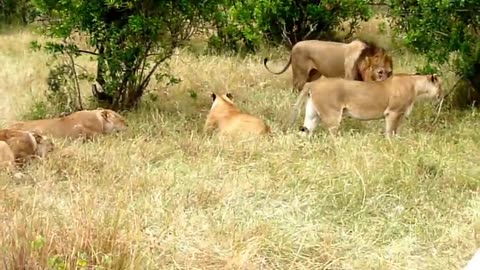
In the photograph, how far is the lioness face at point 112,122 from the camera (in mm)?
7977

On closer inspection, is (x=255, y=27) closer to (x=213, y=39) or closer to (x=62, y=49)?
(x=213, y=39)

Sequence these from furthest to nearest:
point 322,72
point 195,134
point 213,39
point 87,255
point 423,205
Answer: point 322,72 < point 213,39 < point 195,134 < point 423,205 < point 87,255

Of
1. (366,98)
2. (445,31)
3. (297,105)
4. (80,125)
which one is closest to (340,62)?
(445,31)

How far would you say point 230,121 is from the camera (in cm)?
794

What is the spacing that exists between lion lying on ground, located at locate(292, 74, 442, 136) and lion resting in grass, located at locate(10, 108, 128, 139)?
5.72ft

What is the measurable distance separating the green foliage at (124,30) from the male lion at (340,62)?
1775 mm

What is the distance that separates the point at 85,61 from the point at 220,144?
573 centimetres

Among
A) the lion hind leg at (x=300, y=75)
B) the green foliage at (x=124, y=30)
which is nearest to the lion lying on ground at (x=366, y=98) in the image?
the green foliage at (x=124, y=30)

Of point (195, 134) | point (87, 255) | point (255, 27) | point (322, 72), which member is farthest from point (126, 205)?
point (255, 27)

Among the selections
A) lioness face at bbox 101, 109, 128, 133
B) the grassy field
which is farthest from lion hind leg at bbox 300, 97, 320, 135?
lioness face at bbox 101, 109, 128, 133

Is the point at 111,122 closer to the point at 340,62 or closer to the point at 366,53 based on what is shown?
the point at 366,53

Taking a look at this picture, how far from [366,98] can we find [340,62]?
216 centimetres

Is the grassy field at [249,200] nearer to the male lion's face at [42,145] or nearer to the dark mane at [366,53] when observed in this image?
the male lion's face at [42,145]

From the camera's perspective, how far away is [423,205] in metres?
5.79
